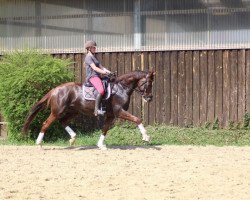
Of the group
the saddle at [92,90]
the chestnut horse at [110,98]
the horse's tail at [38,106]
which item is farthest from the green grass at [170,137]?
the saddle at [92,90]

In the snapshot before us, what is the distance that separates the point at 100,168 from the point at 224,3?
9.11 m

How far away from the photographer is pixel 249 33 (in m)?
19.4

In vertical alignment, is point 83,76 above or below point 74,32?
below

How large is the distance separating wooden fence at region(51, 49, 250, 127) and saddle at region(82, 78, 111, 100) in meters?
4.79

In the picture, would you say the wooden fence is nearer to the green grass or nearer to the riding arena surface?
the green grass

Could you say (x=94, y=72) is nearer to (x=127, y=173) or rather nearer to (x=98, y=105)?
(x=98, y=105)

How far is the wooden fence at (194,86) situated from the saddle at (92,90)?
4786 mm

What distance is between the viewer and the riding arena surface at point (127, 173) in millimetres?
10012

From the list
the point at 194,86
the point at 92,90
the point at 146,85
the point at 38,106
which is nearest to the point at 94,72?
the point at 92,90

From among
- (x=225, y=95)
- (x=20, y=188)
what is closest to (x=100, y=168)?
(x=20, y=188)

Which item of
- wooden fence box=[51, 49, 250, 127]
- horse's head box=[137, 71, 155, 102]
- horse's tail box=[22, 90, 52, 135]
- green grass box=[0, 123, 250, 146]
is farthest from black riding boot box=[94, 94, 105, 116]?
wooden fence box=[51, 49, 250, 127]

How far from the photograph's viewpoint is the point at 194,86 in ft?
64.8

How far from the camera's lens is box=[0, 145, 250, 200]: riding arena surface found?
1001 cm

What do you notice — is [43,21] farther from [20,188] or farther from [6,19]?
[20,188]
